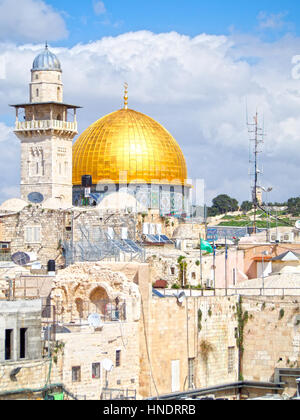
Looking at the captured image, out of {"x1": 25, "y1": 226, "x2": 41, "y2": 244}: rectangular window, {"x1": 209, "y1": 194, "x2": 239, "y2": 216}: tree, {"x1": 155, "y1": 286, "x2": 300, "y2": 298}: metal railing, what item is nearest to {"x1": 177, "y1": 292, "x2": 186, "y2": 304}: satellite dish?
{"x1": 155, "y1": 286, "x2": 300, "y2": 298}: metal railing

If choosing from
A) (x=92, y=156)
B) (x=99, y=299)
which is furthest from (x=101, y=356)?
(x=92, y=156)

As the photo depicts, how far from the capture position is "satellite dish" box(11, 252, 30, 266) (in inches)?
1740

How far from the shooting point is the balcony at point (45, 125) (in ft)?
169

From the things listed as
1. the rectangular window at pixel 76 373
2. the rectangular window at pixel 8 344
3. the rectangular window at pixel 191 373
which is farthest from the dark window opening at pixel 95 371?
the rectangular window at pixel 191 373

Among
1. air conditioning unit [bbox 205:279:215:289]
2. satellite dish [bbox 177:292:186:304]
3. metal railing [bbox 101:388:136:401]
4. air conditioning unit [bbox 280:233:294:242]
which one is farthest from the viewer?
air conditioning unit [bbox 280:233:294:242]

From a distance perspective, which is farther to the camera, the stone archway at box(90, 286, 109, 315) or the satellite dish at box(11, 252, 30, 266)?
the satellite dish at box(11, 252, 30, 266)

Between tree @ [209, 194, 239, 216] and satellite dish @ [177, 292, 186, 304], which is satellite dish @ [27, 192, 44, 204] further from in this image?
tree @ [209, 194, 239, 216]

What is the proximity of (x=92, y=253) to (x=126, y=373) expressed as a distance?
1035 centimetres

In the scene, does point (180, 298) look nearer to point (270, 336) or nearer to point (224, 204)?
point (270, 336)

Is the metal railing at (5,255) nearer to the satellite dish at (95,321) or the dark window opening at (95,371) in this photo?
the satellite dish at (95,321)

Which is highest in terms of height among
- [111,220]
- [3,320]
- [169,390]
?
[111,220]

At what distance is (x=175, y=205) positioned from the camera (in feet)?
193
